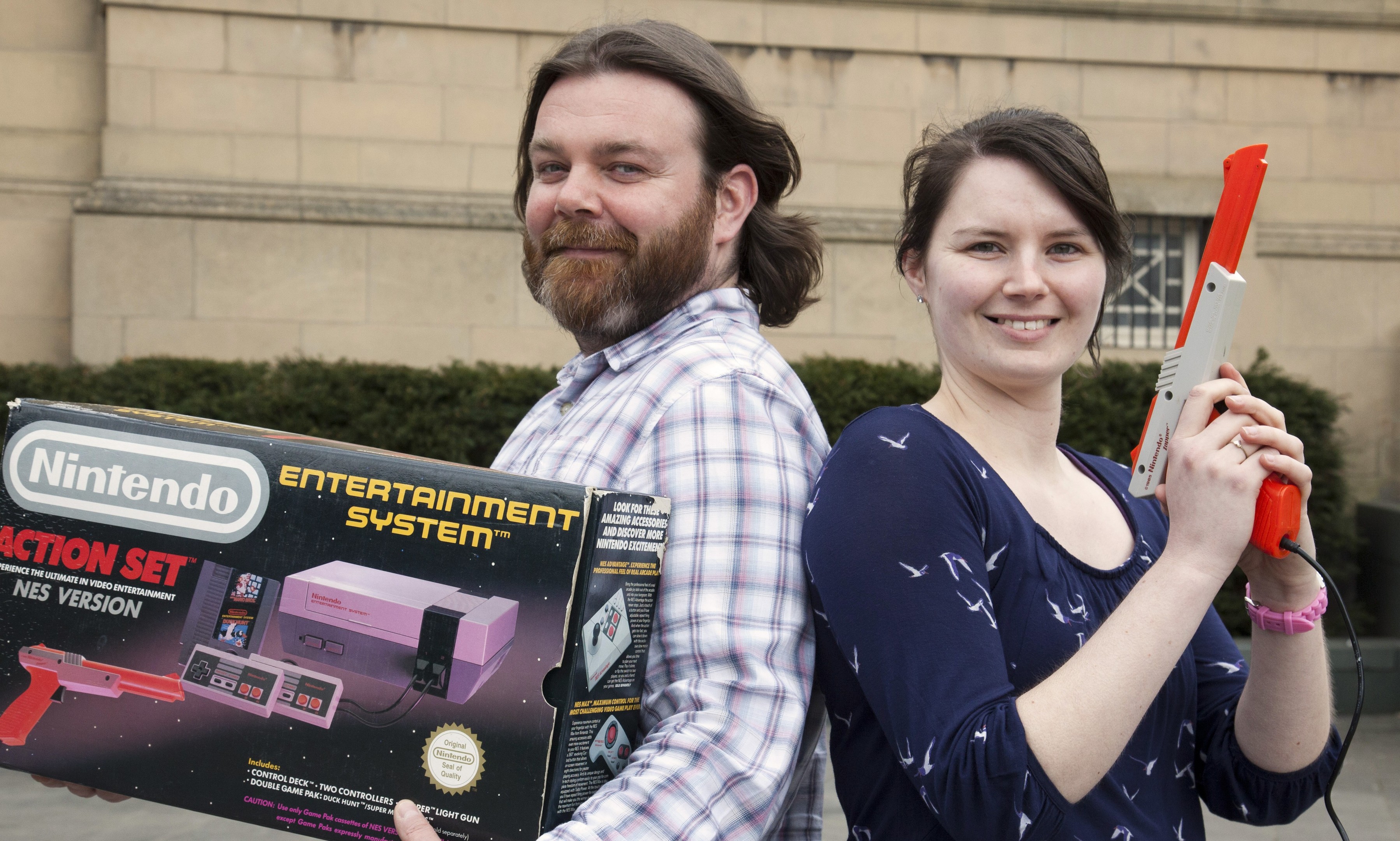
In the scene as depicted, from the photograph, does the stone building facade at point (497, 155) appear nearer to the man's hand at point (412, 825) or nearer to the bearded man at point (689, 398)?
the bearded man at point (689, 398)

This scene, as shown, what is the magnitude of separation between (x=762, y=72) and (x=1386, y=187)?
15.4 ft

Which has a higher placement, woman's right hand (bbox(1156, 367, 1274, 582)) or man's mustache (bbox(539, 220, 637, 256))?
man's mustache (bbox(539, 220, 637, 256))

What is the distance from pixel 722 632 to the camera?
4.84 feet

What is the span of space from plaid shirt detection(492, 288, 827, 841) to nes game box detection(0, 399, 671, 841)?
2.1 inches

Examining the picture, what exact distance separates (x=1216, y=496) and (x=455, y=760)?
1019 mm

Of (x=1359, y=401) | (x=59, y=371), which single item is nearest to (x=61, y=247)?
(x=59, y=371)

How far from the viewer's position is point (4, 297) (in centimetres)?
750

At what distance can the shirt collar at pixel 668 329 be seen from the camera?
72.9 inches

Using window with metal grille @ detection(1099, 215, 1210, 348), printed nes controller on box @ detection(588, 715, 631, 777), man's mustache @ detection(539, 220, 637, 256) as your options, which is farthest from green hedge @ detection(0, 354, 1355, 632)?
printed nes controller on box @ detection(588, 715, 631, 777)

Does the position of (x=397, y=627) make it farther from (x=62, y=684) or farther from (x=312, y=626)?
(x=62, y=684)

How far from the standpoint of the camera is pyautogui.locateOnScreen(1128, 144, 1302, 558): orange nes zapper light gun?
1.54 metres

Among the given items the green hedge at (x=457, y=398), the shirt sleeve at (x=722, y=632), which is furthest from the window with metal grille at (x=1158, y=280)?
the shirt sleeve at (x=722, y=632)

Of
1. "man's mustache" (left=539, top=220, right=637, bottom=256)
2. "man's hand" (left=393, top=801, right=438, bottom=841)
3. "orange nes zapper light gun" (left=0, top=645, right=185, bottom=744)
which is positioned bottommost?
"man's hand" (left=393, top=801, right=438, bottom=841)

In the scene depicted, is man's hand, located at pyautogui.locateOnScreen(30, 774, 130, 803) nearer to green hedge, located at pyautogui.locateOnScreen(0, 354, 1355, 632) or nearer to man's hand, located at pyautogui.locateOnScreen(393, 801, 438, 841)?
man's hand, located at pyautogui.locateOnScreen(393, 801, 438, 841)
